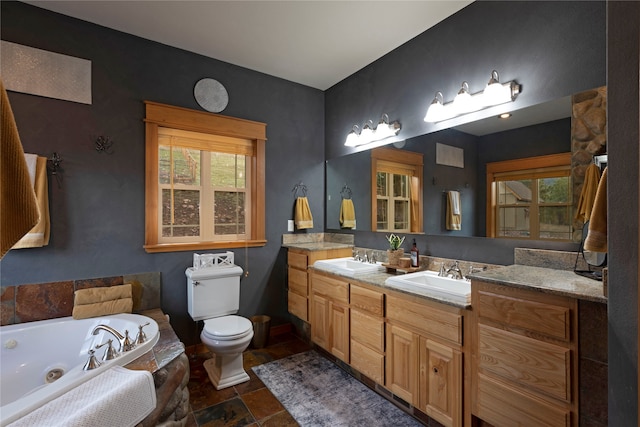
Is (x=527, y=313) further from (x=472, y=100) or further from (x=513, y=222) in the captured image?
(x=472, y=100)

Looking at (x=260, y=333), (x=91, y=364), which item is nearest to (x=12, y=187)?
(x=91, y=364)

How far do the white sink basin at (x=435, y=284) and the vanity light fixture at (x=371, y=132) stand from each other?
1.31 m

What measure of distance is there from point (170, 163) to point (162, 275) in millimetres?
1036

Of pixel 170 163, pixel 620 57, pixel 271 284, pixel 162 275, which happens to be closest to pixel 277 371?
pixel 271 284

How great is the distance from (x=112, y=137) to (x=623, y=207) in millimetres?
3155

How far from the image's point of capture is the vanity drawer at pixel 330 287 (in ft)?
7.89

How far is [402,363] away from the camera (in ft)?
6.28

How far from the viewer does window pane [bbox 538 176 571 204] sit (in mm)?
1682

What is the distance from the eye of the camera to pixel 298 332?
3217mm

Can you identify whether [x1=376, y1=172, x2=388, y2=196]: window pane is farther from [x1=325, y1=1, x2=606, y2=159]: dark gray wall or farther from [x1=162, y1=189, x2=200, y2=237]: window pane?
[x1=162, y1=189, x2=200, y2=237]: window pane

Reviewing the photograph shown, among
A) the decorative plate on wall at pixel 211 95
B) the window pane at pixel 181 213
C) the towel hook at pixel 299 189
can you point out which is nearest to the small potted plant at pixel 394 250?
the towel hook at pixel 299 189

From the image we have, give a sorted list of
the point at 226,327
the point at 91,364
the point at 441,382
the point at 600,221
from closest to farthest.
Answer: the point at 600,221
the point at 91,364
the point at 441,382
the point at 226,327

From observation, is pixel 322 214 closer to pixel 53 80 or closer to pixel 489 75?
pixel 489 75

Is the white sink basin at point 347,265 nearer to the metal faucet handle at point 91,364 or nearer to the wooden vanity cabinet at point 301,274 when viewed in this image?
the wooden vanity cabinet at point 301,274
